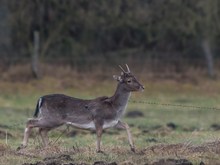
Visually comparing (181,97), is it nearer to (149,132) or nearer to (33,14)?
(33,14)

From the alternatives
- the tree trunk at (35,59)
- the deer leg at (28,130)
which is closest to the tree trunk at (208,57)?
the tree trunk at (35,59)

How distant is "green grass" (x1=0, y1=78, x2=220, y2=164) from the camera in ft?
50.3

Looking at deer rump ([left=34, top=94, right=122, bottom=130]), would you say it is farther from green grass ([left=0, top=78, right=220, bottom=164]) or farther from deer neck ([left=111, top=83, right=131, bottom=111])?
green grass ([left=0, top=78, right=220, bottom=164])

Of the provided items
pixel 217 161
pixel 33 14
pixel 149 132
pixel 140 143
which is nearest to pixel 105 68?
pixel 33 14

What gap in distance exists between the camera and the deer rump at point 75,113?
16953 millimetres

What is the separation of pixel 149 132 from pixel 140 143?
12.1ft

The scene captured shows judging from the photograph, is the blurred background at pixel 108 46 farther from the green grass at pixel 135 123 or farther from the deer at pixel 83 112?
the deer at pixel 83 112

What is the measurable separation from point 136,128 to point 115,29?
20554mm

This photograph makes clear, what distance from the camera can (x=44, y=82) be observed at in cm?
3991

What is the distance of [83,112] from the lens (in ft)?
56.0

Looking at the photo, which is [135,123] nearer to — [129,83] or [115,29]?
[129,83]

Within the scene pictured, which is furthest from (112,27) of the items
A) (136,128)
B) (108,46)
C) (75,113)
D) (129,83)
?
(75,113)

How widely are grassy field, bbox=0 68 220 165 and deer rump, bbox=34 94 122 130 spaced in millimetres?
451

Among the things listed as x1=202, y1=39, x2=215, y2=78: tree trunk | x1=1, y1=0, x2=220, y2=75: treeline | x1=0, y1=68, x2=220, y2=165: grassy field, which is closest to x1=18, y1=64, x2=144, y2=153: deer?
x1=0, y1=68, x2=220, y2=165: grassy field
